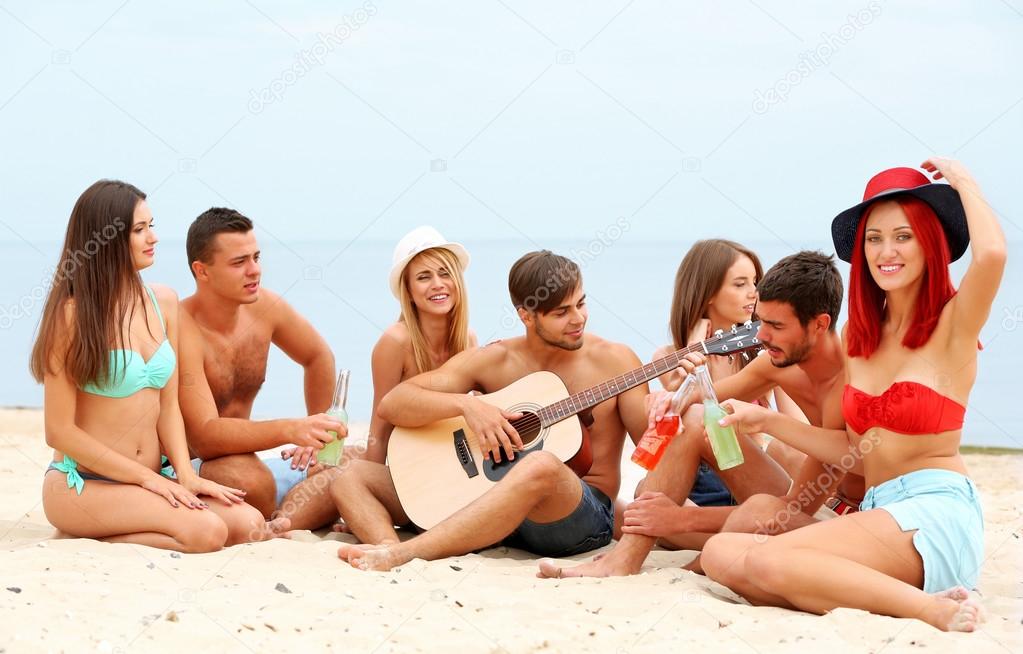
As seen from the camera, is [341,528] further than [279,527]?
Yes

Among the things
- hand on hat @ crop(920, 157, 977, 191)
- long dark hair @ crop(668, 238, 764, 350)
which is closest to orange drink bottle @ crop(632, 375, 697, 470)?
long dark hair @ crop(668, 238, 764, 350)

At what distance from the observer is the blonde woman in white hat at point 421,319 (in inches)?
213

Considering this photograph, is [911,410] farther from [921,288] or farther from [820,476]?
[820,476]

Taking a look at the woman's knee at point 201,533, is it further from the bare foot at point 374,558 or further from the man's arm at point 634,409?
the man's arm at point 634,409

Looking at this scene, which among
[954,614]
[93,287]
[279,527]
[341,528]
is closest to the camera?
[954,614]

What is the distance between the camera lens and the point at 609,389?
4809 millimetres

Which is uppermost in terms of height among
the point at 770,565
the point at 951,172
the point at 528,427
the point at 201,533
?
the point at 951,172

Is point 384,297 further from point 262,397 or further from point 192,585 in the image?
point 192,585

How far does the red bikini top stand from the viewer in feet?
12.1

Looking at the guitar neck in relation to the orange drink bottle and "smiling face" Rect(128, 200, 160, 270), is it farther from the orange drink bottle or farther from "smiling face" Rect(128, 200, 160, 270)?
"smiling face" Rect(128, 200, 160, 270)

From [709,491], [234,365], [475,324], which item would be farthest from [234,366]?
[475,324]

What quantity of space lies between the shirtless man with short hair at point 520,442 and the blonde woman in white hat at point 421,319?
287mm

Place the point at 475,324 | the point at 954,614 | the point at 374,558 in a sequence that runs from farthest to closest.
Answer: the point at 475,324
the point at 374,558
the point at 954,614

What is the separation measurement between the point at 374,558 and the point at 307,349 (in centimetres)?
177
